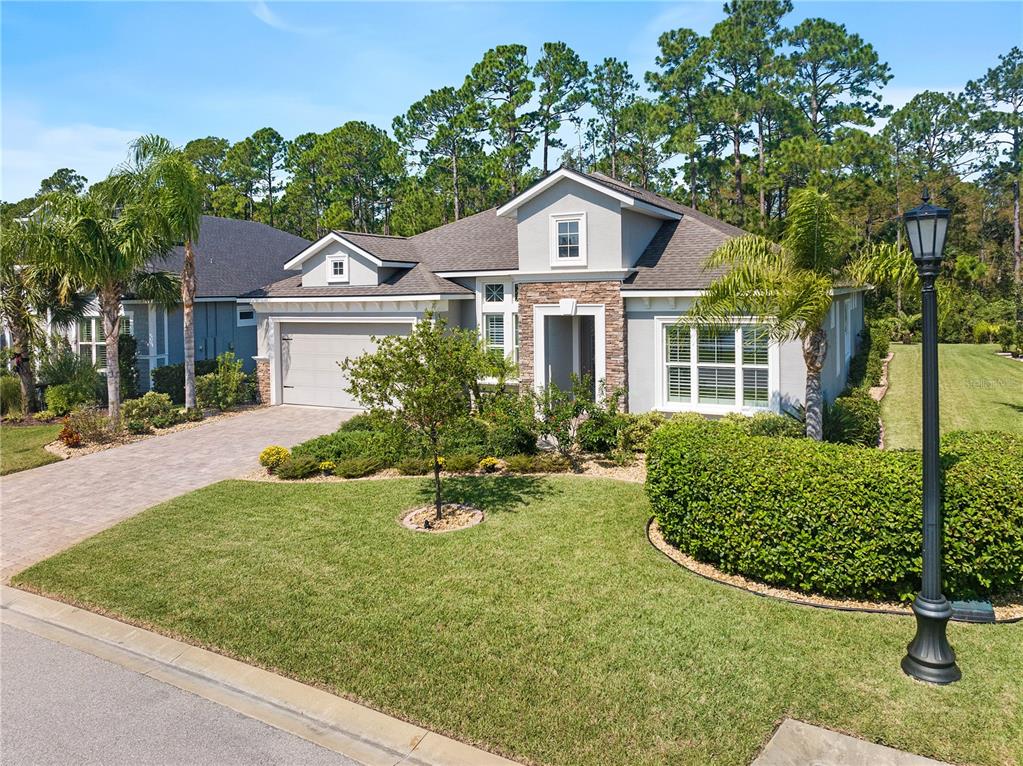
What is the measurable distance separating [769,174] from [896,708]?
35677 millimetres

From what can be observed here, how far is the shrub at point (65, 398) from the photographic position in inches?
814

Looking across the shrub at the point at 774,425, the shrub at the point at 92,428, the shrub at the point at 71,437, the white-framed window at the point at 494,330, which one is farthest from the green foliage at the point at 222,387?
the shrub at the point at 774,425

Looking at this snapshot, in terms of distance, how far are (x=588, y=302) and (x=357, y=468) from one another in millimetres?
6742

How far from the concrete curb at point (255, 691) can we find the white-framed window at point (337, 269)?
43.3 ft

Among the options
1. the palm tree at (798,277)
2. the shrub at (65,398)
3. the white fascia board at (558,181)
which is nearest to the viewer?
the palm tree at (798,277)

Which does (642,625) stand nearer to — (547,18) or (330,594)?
(330,594)

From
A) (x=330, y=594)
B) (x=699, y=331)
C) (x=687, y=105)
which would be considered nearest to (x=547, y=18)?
(x=699, y=331)

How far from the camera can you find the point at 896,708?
562 cm

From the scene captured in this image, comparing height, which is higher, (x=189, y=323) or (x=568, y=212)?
(x=568, y=212)

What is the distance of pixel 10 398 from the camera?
21016 mm

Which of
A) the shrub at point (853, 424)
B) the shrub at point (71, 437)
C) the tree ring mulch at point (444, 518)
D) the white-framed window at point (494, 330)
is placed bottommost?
the tree ring mulch at point (444, 518)

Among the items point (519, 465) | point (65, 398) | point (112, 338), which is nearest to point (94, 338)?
point (65, 398)

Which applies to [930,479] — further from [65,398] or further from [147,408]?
[65,398]

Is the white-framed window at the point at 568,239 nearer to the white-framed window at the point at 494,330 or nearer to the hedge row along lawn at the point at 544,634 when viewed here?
the white-framed window at the point at 494,330
